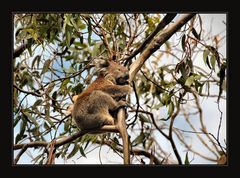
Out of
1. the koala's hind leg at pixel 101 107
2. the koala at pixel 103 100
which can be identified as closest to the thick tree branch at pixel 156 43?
the koala at pixel 103 100

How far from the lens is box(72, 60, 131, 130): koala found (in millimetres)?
4152

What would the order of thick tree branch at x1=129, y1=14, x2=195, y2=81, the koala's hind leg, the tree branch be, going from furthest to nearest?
the tree branch
the koala's hind leg
thick tree branch at x1=129, y1=14, x2=195, y2=81

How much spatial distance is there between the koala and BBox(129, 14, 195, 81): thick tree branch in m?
0.22

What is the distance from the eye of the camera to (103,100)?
4.21 meters

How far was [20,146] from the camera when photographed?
156 inches

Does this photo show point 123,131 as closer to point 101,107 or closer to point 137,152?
point 137,152

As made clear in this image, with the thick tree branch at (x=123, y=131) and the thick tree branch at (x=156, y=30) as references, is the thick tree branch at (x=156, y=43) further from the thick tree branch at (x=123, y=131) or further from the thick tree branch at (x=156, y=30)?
the thick tree branch at (x=123, y=131)

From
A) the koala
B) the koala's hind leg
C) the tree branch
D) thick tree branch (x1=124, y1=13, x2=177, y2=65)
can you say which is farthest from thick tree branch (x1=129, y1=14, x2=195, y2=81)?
the tree branch

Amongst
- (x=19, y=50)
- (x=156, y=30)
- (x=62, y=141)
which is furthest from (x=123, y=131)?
(x=19, y=50)

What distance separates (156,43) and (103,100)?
616mm

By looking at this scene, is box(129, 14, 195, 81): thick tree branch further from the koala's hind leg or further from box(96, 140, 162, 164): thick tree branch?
box(96, 140, 162, 164): thick tree branch

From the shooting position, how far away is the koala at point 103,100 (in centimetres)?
415

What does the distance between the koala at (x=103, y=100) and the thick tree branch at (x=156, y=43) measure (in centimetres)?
22
